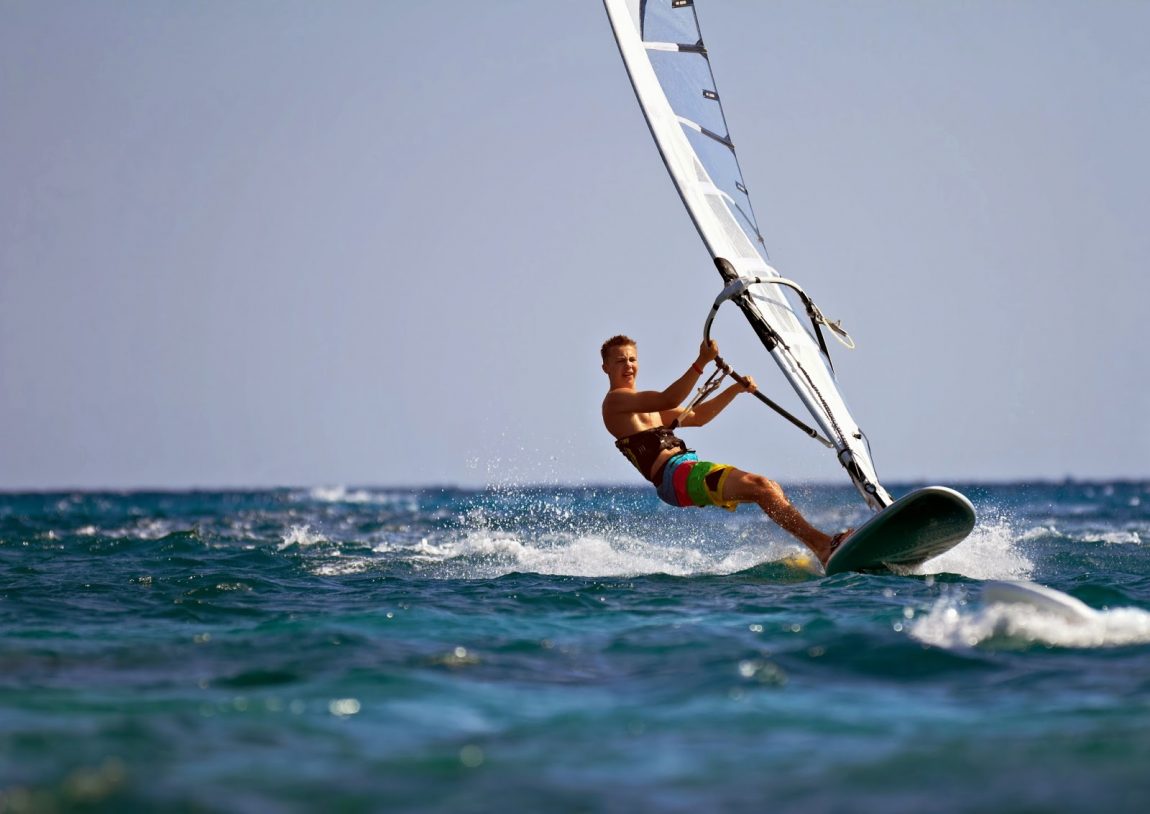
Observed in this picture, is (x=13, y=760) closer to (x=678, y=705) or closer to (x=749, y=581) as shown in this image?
(x=678, y=705)

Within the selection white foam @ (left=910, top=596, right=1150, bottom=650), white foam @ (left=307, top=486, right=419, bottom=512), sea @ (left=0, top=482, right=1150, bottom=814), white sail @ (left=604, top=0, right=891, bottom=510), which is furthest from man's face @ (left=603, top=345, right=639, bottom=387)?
white foam @ (left=307, top=486, right=419, bottom=512)

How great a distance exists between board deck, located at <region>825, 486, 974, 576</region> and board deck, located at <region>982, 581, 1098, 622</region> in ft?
7.57

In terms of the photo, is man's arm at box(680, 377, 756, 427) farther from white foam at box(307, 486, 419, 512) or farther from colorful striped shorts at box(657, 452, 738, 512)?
white foam at box(307, 486, 419, 512)

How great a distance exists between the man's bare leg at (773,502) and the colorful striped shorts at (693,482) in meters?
0.07

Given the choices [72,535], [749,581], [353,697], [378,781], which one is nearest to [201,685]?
[353,697]

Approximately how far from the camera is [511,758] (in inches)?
161

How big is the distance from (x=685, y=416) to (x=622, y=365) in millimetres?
694

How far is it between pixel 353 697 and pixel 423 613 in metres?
2.54

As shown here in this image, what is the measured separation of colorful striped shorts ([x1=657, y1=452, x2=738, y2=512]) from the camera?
30.9 ft

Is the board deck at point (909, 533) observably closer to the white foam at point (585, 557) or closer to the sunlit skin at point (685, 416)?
the sunlit skin at point (685, 416)

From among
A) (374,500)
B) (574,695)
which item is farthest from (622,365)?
(374,500)

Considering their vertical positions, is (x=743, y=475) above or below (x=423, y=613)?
above

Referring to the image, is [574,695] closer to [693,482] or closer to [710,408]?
[693,482]

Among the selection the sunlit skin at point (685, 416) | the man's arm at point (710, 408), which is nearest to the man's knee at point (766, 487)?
the sunlit skin at point (685, 416)
